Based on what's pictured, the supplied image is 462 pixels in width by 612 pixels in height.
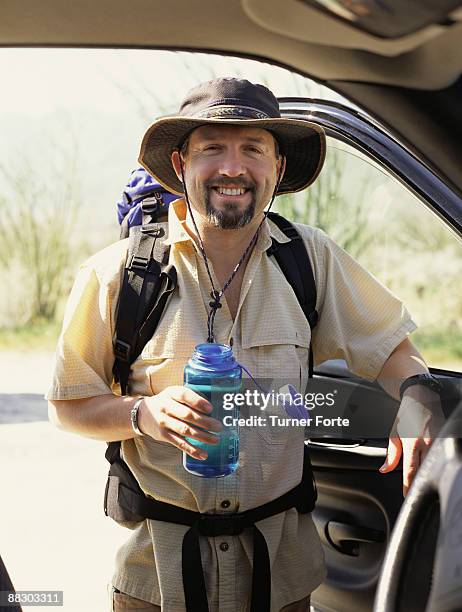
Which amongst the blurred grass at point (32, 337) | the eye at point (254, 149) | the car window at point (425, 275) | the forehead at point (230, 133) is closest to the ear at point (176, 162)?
the forehead at point (230, 133)

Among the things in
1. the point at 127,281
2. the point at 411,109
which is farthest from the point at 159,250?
the point at 411,109

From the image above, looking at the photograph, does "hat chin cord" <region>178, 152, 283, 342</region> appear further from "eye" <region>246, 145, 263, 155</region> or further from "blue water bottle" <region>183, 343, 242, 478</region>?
"blue water bottle" <region>183, 343, 242, 478</region>

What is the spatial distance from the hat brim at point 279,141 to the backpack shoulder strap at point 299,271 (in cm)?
23

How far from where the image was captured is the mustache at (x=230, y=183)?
7.53 feet

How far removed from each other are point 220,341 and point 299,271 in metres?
0.28

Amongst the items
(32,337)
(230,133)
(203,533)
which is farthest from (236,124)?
(32,337)

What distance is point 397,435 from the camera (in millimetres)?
2107

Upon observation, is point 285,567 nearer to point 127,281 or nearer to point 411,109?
point 127,281

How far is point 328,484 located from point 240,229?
0.98 metres

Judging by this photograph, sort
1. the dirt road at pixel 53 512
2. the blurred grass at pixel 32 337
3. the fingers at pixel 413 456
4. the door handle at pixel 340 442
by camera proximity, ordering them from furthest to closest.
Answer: the blurred grass at pixel 32 337 → the dirt road at pixel 53 512 → the door handle at pixel 340 442 → the fingers at pixel 413 456

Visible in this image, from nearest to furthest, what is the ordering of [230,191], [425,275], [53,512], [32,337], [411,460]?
[411,460], [230,191], [53,512], [425,275], [32,337]

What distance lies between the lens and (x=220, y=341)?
232 centimetres

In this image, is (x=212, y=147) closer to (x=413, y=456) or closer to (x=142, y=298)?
(x=142, y=298)

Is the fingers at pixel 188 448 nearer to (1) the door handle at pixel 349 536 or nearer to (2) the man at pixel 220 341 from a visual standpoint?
(2) the man at pixel 220 341
